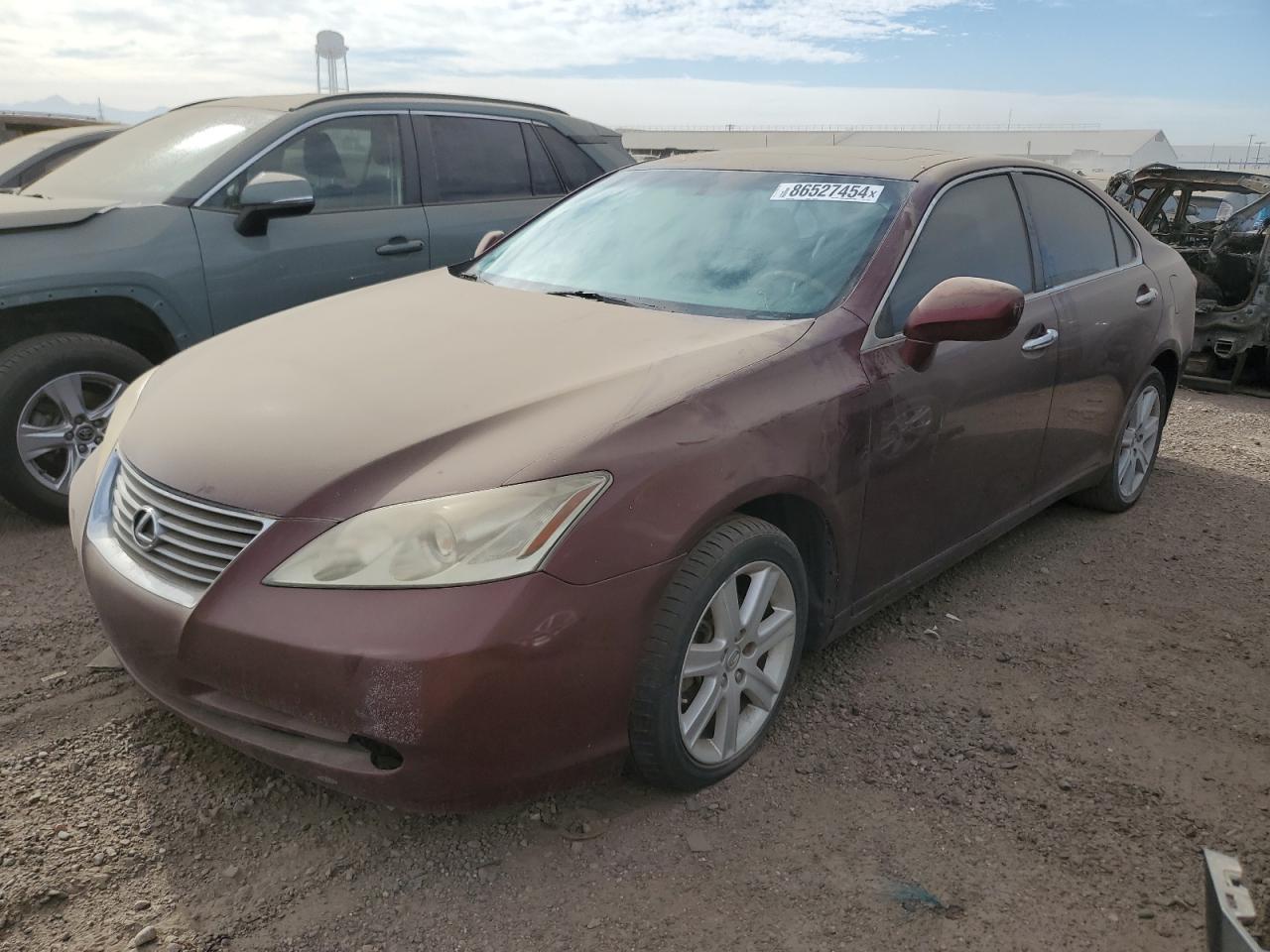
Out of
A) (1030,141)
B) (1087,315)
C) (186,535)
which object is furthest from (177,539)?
(1030,141)

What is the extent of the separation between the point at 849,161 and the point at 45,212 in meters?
3.12

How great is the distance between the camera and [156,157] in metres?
4.90

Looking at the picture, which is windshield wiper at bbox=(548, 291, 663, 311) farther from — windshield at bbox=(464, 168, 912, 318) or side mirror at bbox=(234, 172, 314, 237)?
side mirror at bbox=(234, 172, 314, 237)

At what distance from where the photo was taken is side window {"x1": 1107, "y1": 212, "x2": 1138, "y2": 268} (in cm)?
436

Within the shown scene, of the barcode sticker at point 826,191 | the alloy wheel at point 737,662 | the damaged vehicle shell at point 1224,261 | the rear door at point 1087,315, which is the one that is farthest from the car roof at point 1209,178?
the alloy wheel at point 737,662

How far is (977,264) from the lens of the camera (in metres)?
3.43

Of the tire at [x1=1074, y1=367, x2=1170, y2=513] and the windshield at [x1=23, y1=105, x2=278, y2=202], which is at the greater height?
the windshield at [x1=23, y1=105, x2=278, y2=202]

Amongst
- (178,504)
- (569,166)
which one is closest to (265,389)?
(178,504)

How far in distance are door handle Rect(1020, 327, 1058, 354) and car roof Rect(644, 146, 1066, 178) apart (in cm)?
62

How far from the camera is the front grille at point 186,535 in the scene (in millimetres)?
2209

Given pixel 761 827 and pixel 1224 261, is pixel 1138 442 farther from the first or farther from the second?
pixel 1224 261

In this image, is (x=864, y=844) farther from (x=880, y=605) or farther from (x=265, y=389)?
(x=265, y=389)

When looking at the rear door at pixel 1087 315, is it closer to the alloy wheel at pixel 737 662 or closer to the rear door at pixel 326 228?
the alloy wheel at pixel 737 662

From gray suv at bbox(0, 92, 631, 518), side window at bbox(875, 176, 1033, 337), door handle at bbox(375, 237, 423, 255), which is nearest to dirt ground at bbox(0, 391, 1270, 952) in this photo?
gray suv at bbox(0, 92, 631, 518)
